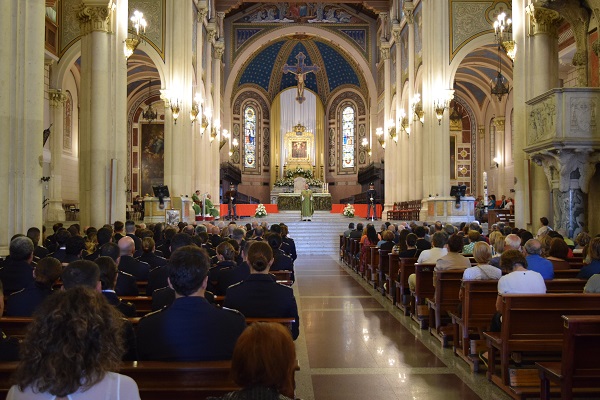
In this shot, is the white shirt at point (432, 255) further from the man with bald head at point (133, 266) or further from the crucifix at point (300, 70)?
the crucifix at point (300, 70)

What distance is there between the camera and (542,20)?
48.3 ft

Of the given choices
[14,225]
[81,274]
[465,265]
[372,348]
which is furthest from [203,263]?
[14,225]

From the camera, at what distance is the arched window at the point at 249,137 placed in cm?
4256

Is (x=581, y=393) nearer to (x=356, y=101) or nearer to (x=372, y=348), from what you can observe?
(x=372, y=348)

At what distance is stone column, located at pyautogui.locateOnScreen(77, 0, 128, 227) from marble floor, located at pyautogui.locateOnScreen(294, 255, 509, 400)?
6.20 metres

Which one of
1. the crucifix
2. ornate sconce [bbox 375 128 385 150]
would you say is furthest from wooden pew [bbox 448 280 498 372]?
the crucifix

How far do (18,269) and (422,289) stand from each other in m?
5.38

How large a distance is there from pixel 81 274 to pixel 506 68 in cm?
2943

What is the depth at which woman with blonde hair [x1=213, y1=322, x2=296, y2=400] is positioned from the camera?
2.14 m

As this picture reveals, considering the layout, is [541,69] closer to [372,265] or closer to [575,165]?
[575,165]

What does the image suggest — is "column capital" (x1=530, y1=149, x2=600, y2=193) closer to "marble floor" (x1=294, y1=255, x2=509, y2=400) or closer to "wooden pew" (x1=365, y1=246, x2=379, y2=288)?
"wooden pew" (x1=365, y1=246, x2=379, y2=288)

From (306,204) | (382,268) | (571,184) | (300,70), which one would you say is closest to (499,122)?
(306,204)

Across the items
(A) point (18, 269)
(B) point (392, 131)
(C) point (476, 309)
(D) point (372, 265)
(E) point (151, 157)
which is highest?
(B) point (392, 131)

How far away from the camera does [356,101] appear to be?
138 feet
